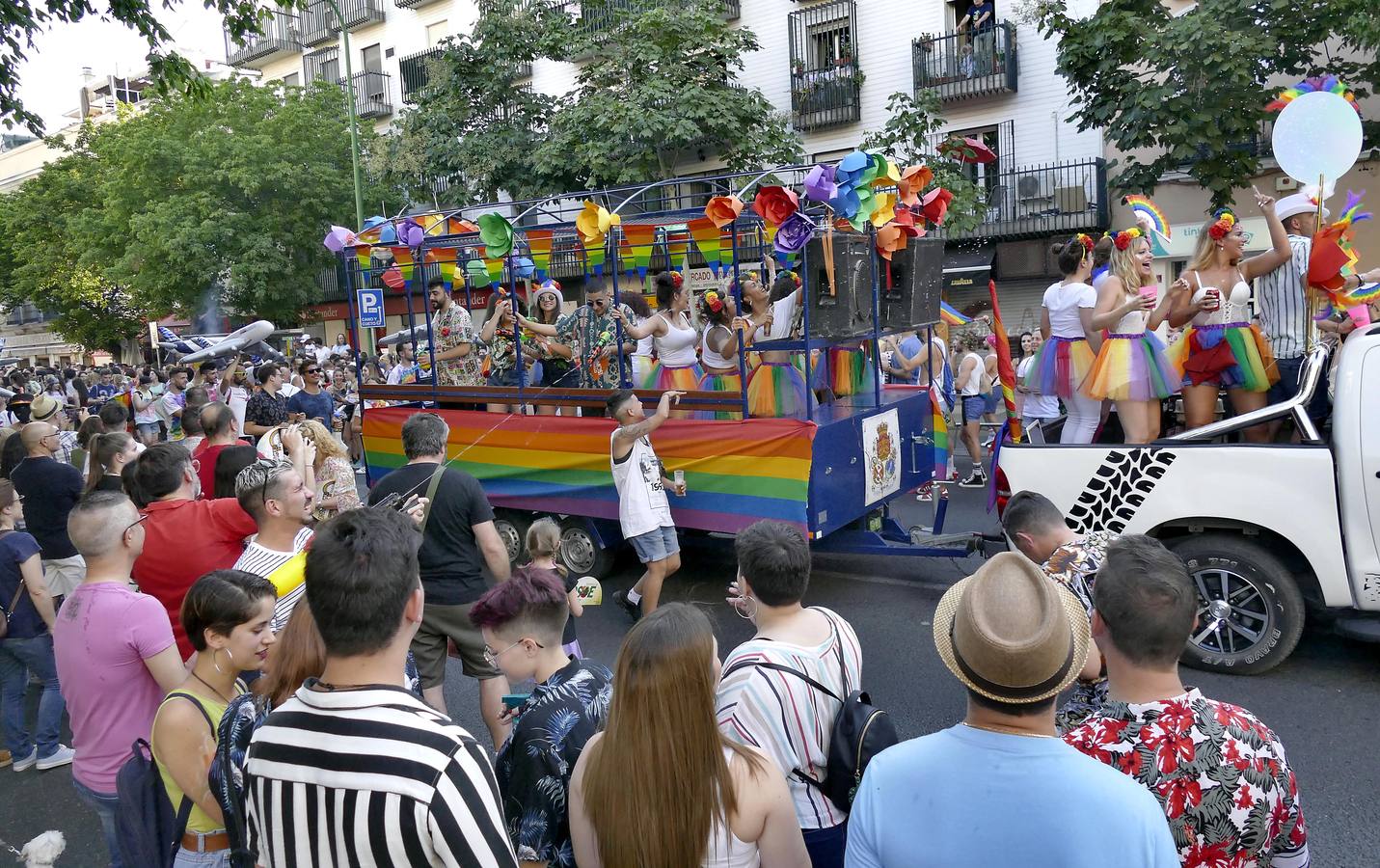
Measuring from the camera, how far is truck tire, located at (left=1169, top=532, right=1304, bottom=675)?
4.67m

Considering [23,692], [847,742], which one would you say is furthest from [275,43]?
[847,742]

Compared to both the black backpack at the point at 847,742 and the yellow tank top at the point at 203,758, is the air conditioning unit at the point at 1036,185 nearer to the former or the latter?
the black backpack at the point at 847,742

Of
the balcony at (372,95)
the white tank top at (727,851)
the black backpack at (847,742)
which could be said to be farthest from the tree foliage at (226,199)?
the white tank top at (727,851)

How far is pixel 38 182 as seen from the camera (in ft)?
117

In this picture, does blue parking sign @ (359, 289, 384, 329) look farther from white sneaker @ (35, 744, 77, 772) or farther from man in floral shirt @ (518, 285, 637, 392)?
white sneaker @ (35, 744, 77, 772)

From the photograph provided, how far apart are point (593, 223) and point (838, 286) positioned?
186 centimetres

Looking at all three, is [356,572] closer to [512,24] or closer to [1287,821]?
[1287,821]

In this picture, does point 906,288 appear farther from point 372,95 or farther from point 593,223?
point 372,95

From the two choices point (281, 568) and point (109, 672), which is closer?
point (109, 672)

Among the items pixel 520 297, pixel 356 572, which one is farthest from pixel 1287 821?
pixel 520 297

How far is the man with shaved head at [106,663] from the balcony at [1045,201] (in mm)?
16822

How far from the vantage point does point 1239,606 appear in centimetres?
482

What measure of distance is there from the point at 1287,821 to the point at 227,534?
394 cm

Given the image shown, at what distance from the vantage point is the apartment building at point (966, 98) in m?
18.5
